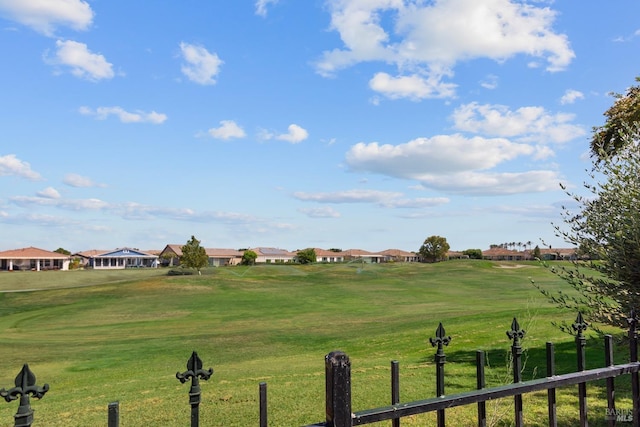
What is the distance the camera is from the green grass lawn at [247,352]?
8.03 metres

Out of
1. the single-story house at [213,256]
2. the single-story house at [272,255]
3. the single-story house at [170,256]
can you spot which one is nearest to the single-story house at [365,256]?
the single-story house at [272,255]

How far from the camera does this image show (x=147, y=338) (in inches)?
861

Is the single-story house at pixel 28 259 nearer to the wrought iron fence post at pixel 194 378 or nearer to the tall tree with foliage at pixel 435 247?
the tall tree with foliage at pixel 435 247

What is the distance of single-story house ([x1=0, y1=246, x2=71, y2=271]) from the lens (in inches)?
3910

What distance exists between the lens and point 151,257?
124m

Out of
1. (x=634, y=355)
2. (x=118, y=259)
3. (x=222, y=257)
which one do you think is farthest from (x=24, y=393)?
(x=222, y=257)

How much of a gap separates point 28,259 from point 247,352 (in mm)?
106377

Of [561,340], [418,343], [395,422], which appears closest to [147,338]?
[418,343]

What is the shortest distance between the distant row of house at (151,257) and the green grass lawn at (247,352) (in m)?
44.6

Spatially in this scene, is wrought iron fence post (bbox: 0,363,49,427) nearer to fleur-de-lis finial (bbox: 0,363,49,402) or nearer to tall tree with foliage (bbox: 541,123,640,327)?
fleur-de-lis finial (bbox: 0,363,49,402)

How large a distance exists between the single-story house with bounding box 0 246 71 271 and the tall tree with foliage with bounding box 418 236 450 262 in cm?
8936

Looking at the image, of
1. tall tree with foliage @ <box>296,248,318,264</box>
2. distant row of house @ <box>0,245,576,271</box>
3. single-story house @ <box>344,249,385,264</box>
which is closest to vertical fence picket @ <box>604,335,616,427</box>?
distant row of house @ <box>0,245,576,271</box>

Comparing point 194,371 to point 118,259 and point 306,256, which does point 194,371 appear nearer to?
point 306,256

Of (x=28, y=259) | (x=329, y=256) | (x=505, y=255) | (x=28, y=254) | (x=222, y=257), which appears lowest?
(x=505, y=255)
